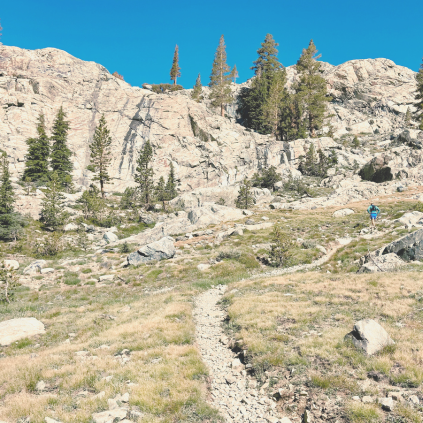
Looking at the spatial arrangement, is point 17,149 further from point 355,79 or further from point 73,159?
point 355,79

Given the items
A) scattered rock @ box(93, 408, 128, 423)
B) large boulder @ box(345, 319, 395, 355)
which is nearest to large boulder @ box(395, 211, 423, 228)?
large boulder @ box(345, 319, 395, 355)

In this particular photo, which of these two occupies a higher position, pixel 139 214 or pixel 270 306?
pixel 139 214

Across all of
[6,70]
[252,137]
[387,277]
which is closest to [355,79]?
[252,137]

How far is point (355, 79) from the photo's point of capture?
A: 4365 inches

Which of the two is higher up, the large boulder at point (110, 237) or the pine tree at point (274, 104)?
the pine tree at point (274, 104)

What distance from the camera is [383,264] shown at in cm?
1928

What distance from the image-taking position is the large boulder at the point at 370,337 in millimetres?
9062

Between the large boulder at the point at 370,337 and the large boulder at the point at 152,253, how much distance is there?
24.1 metres

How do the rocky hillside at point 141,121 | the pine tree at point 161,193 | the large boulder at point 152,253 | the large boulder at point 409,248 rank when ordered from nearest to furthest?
the large boulder at point 409,248
the large boulder at point 152,253
the pine tree at point 161,193
the rocky hillside at point 141,121

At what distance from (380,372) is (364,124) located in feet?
353

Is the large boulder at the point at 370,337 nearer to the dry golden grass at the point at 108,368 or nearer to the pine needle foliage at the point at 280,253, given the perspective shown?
the dry golden grass at the point at 108,368

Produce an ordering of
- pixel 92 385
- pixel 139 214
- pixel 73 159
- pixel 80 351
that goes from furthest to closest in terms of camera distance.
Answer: pixel 73 159 → pixel 139 214 → pixel 80 351 → pixel 92 385

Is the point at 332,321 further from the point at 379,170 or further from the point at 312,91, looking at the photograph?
the point at 312,91

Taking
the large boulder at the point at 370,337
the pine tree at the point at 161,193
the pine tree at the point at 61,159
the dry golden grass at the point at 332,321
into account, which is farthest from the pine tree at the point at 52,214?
the large boulder at the point at 370,337
